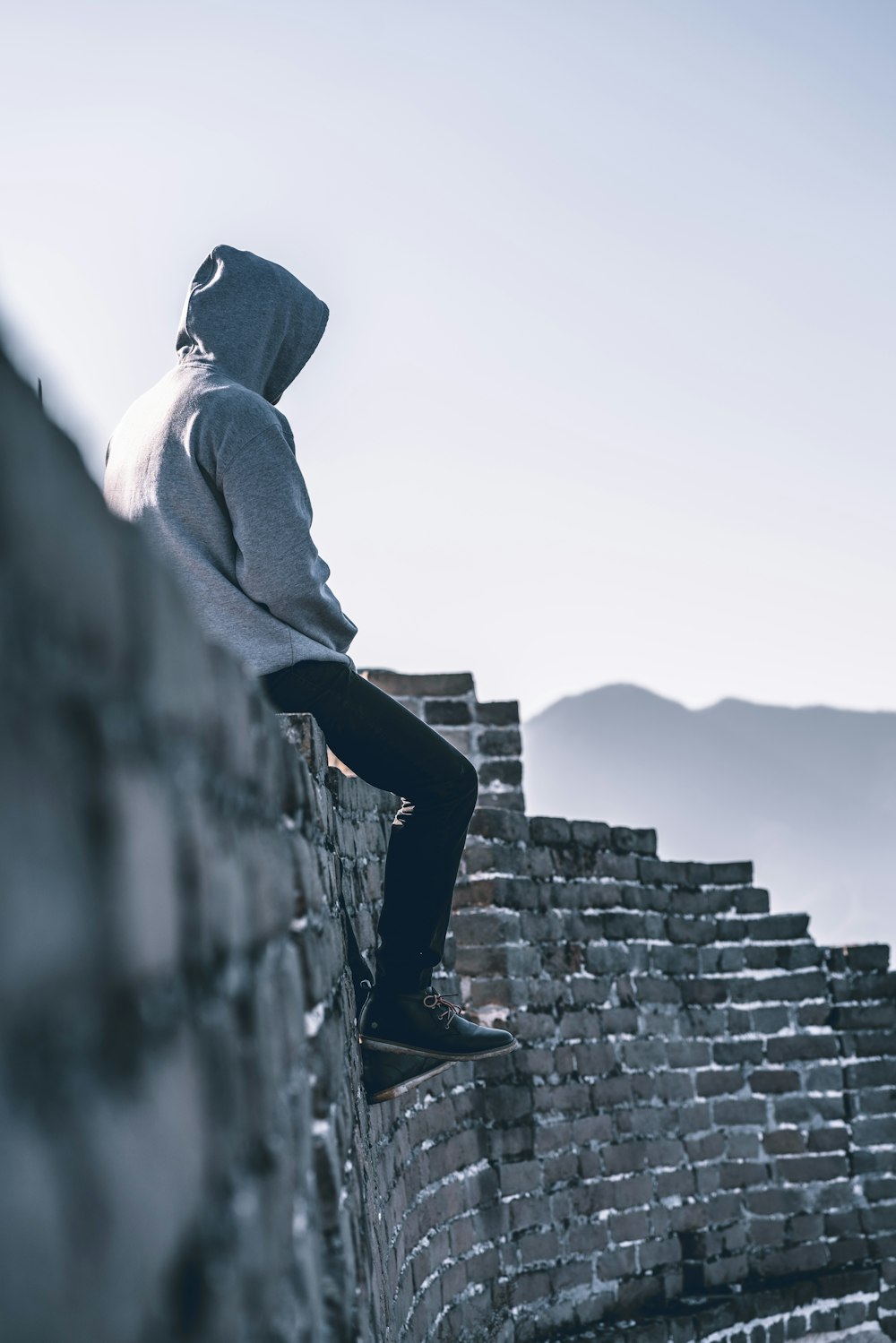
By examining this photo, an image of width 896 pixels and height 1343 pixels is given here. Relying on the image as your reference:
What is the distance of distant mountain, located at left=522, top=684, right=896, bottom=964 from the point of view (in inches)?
5664

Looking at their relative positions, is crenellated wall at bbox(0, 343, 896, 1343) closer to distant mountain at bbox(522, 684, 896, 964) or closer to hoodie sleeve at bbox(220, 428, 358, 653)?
hoodie sleeve at bbox(220, 428, 358, 653)

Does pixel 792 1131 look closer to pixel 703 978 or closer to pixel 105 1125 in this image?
pixel 703 978

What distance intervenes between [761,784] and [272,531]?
16038 cm

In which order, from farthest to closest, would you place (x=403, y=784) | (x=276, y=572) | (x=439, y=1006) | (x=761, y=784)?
(x=761, y=784) → (x=439, y=1006) → (x=403, y=784) → (x=276, y=572)

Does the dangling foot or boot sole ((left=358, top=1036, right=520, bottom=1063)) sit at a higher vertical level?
boot sole ((left=358, top=1036, right=520, bottom=1063))

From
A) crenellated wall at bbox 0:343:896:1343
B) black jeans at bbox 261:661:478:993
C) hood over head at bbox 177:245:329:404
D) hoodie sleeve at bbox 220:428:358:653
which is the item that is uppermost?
hood over head at bbox 177:245:329:404

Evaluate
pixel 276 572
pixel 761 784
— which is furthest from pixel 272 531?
pixel 761 784

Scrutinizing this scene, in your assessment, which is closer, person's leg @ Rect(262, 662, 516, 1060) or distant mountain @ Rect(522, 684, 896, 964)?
person's leg @ Rect(262, 662, 516, 1060)

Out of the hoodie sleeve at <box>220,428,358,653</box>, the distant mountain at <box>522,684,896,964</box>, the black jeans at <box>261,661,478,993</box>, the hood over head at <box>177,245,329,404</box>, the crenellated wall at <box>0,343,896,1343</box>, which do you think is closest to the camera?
the crenellated wall at <box>0,343,896,1343</box>

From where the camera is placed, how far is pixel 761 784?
158625mm

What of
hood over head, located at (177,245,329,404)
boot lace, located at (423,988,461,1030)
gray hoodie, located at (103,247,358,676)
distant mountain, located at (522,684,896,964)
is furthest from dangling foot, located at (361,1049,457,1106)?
distant mountain, located at (522,684,896,964)

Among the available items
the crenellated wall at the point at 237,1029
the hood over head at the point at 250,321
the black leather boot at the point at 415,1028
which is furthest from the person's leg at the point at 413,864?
the hood over head at the point at 250,321

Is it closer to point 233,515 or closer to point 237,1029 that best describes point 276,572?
point 233,515

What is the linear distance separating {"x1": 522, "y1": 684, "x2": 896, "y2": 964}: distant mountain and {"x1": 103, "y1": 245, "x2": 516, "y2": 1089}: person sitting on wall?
135 m
